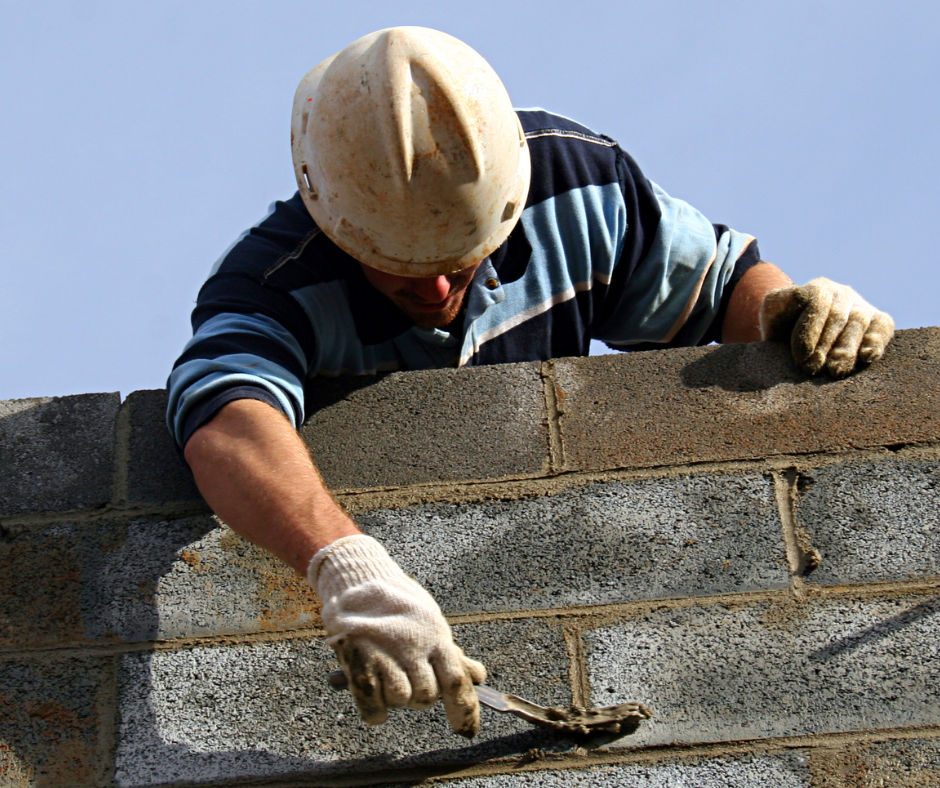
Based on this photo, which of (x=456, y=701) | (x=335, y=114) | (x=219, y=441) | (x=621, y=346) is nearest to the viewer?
(x=456, y=701)

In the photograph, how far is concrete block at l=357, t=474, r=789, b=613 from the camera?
2463 mm

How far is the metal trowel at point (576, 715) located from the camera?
2.33 m

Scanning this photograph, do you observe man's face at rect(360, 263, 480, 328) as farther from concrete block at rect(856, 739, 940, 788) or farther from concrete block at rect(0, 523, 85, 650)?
concrete block at rect(856, 739, 940, 788)

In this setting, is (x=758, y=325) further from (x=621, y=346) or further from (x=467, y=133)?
(x=467, y=133)

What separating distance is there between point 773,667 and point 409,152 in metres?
1.33

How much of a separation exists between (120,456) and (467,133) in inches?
43.8

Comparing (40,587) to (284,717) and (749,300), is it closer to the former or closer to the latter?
(284,717)

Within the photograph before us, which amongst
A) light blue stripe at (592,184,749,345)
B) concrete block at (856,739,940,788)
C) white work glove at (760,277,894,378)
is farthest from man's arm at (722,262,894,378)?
concrete block at (856,739,940,788)

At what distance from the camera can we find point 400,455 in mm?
2648

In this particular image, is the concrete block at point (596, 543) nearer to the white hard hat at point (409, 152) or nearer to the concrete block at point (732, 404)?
the concrete block at point (732, 404)

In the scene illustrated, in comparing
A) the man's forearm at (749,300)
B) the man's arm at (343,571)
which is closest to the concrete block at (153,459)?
the man's arm at (343,571)

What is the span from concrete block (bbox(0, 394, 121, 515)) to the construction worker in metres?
0.28

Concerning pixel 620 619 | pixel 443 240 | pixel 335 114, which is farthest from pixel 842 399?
pixel 335 114

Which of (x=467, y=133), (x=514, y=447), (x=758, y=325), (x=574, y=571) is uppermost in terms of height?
(x=467, y=133)
